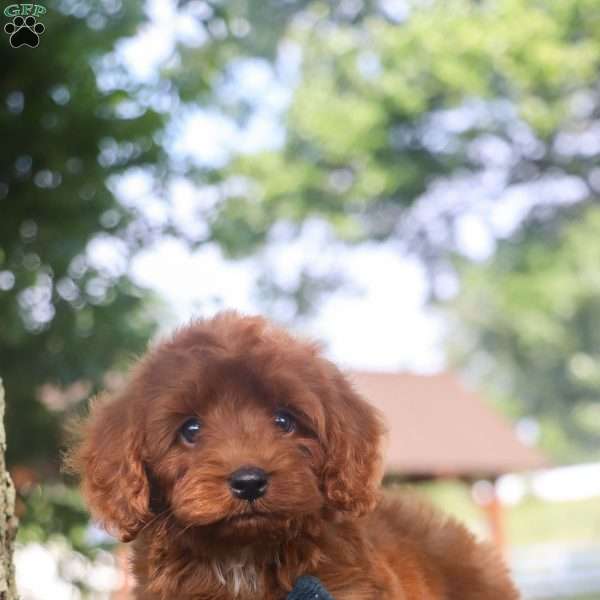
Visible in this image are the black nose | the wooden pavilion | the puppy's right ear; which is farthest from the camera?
the wooden pavilion

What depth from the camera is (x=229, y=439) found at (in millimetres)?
3355

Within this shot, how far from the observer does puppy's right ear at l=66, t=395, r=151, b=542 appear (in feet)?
11.4

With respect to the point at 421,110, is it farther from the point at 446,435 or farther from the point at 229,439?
A: the point at 229,439

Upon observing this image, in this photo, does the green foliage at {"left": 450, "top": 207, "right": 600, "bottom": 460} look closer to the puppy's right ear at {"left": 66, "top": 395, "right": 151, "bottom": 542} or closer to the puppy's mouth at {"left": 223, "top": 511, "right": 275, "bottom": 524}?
the puppy's right ear at {"left": 66, "top": 395, "right": 151, "bottom": 542}

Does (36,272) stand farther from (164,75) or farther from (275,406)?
(275,406)

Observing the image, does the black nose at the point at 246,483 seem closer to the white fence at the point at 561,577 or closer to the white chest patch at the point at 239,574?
the white chest patch at the point at 239,574

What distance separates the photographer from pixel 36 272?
7.34 meters

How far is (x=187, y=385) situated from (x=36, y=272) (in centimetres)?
412

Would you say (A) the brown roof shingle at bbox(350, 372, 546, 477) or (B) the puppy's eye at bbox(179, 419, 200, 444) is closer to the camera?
(B) the puppy's eye at bbox(179, 419, 200, 444)

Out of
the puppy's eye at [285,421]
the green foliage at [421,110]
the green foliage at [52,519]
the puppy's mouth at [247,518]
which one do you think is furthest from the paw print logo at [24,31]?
the green foliage at [421,110]

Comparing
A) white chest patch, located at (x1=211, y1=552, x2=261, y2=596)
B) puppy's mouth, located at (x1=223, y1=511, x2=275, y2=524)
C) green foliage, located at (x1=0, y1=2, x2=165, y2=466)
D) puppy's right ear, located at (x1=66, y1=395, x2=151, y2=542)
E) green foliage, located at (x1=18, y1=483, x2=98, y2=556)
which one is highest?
green foliage, located at (x1=0, y1=2, x2=165, y2=466)

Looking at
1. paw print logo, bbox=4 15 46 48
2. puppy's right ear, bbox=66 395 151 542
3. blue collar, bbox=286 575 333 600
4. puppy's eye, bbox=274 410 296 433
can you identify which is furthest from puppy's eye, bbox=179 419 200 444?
paw print logo, bbox=4 15 46 48

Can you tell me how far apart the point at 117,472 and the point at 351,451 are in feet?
2.53

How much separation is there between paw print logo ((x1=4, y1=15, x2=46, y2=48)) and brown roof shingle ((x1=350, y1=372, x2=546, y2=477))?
1472 centimetres
